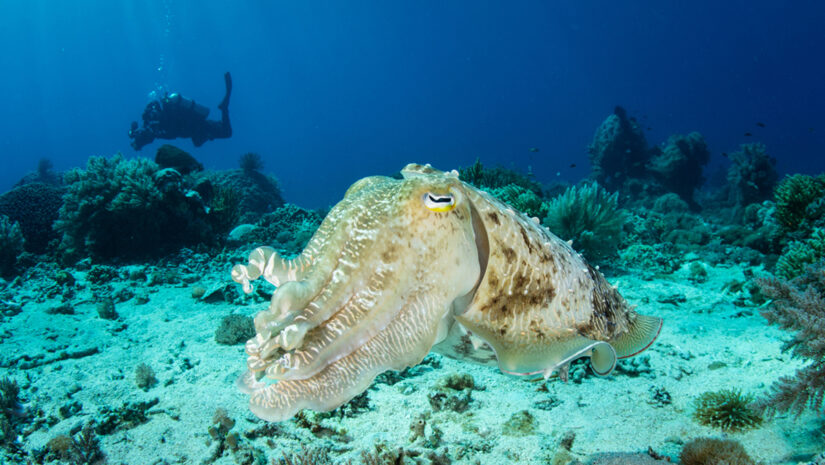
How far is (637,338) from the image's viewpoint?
8.54ft

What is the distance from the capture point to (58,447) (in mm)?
3473

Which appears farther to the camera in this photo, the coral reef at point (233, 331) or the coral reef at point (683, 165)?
the coral reef at point (683, 165)

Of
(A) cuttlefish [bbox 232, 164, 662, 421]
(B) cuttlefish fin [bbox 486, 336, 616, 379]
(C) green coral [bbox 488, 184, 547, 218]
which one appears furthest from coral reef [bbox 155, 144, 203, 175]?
(B) cuttlefish fin [bbox 486, 336, 616, 379]

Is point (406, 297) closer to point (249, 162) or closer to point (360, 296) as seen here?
point (360, 296)

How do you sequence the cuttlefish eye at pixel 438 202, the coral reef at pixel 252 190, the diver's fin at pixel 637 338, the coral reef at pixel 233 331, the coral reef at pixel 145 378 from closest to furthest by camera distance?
the cuttlefish eye at pixel 438 202
the diver's fin at pixel 637 338
the coral reef at pixel 145 378
the coral reef at pixel 233 331
the coral reef at pixel 252 190

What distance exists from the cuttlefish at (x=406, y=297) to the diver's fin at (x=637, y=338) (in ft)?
1.33

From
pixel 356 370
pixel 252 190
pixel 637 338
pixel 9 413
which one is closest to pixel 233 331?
pixel 9 413

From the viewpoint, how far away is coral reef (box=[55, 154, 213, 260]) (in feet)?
30.3

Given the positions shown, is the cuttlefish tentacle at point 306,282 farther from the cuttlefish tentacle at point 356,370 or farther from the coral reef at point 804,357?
the coral reef at point 804,357

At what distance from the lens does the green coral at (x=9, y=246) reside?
Answer: 8.48 metres

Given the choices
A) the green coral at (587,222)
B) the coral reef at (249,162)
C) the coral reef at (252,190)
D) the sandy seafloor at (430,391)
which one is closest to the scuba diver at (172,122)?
the coral reef at (249,162)

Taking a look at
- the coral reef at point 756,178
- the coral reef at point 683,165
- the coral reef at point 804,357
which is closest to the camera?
the coral reef at point 804,357

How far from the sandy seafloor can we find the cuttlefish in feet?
5.58

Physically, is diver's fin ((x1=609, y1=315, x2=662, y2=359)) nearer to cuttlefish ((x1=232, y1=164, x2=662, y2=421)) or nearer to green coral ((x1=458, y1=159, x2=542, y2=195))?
cuttlefish ((x1=232, y1=164, x2=662, y2=421))
